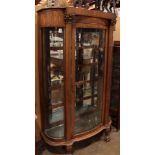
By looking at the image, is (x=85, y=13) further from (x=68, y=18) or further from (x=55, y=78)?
(x=55, y=78)

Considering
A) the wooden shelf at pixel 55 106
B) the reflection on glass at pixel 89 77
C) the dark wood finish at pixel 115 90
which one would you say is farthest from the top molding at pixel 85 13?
the wooden shelf at pixel 55 106

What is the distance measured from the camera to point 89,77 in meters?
2.05

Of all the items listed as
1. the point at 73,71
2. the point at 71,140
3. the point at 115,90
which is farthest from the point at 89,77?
the point at 71,140

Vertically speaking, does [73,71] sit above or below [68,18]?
below

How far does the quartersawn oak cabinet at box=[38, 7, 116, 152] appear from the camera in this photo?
5.41 ft

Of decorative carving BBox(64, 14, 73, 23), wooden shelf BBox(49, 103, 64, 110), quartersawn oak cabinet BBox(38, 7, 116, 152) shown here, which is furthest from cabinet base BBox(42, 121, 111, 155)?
decorative carving BBox(64, 14, 73, 23)

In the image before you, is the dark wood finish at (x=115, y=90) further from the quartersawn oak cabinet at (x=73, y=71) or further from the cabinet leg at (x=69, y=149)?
the cabinet leg at (x=69, y=149)

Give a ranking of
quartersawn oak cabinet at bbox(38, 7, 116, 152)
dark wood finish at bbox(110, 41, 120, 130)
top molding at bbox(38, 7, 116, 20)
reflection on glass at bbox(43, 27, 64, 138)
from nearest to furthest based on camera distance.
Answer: top molding at bbox(38, 7, 116, 20), quartersawn oak cabinet at bbox(38, 7, 116, 152), reflection on glass at bbox(43, 27, 64, 138), dark wood finish at bbox(110, 41, 120, 130)

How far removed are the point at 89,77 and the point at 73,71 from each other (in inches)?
14.9

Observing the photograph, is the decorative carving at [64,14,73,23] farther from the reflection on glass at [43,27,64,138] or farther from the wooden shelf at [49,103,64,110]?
the wooden shelf at [49,103,64,110]

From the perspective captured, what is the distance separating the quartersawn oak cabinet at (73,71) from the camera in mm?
1650
